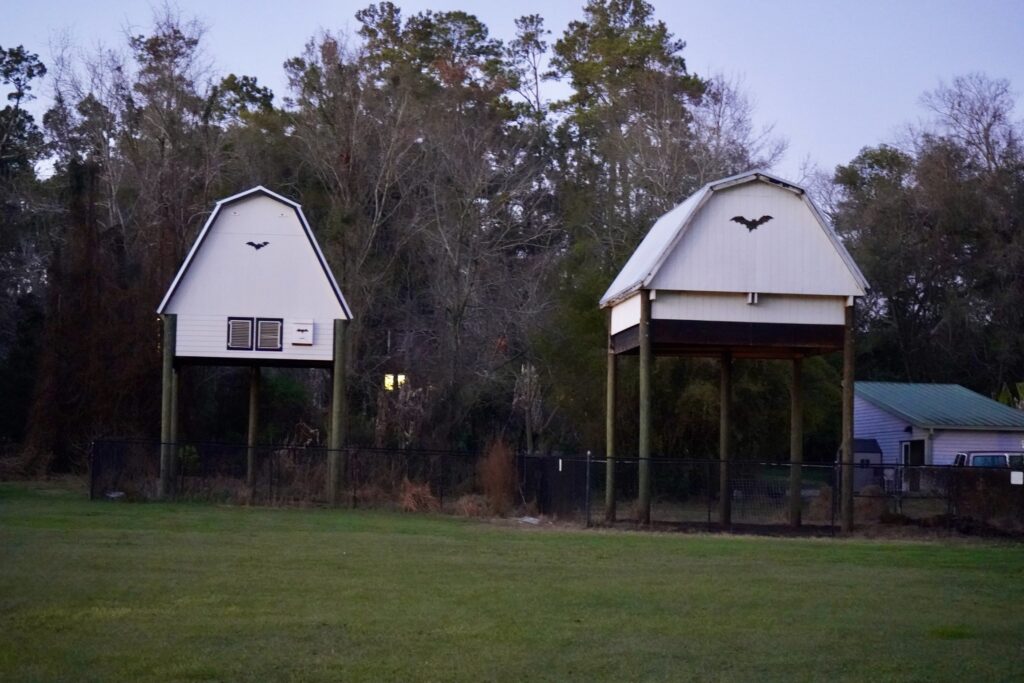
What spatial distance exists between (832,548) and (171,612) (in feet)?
49.7

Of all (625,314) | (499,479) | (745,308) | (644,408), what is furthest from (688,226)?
(499,479)

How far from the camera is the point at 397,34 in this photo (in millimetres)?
64312

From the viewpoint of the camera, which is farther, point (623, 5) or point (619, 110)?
point (623, 5)

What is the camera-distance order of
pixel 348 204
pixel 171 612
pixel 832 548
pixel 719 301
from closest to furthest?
pixel 171 612 → pixel 832 548 → pixel 719 301 → pixel 348 204

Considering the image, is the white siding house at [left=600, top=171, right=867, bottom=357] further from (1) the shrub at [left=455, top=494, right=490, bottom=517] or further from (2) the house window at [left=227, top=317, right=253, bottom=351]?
(2) the house window at [left=227, top=317, right=253, bottom=351]

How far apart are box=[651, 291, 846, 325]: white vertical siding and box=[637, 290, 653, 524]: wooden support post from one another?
29 centimetres

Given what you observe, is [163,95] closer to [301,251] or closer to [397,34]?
[397,34]

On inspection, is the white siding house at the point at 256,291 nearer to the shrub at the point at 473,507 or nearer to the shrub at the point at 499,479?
the shrub at the point at 499,479

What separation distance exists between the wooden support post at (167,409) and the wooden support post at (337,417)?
4.22 metres

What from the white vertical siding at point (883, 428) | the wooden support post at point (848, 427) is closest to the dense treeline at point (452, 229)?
the white vertical siding at point (883, 428)

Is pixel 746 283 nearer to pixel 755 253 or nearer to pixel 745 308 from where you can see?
pixel 745 308

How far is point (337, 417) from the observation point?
3481 cm

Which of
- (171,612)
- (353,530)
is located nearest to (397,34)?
(353,530)

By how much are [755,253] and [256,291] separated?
13.7 m
